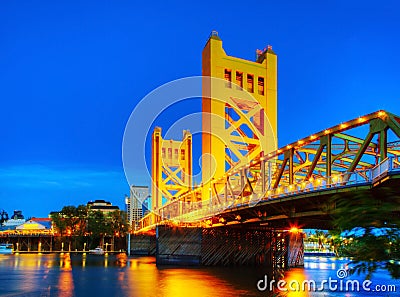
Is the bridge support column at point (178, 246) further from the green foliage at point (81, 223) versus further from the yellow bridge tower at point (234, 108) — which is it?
the green foliage at point (81, 223)

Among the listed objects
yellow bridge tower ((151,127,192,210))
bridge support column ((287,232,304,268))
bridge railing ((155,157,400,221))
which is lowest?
bridge support column ((287,232,304,268))

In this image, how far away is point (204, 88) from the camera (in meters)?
62.1

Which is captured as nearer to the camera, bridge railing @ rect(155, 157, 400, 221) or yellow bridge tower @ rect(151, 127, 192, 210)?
bridge railing @ rect(155, 157, 400, 221)

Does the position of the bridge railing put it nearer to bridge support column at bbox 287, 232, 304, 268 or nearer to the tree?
bridge support column at bbox 287, 232, 304, 268

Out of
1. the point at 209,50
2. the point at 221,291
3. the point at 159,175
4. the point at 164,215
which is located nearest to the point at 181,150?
the point at 159,175

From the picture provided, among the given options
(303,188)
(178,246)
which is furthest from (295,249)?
(303,188)

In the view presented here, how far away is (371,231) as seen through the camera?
791 cm

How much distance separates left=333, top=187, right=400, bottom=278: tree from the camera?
7.73 meters

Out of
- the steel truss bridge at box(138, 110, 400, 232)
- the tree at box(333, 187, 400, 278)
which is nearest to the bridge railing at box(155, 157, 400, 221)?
the steel truss bridge at box(138, 110, 400, 232)

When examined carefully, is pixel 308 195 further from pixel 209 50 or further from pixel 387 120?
pixel 209 50

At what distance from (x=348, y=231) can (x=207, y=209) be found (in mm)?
45940

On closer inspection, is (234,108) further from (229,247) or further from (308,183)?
(308,183)

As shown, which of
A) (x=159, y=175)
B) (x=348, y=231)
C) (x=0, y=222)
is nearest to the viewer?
(x=348, y=231)

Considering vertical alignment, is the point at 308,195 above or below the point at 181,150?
below
